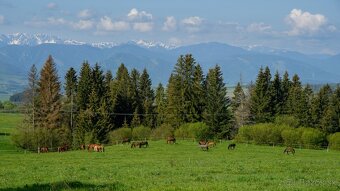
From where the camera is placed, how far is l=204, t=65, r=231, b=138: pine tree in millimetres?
89938

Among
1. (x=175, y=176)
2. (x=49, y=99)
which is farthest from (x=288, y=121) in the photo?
(x=175, y=176)

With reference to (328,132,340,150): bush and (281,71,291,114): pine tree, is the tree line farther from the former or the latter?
(328,132,340,150): bush

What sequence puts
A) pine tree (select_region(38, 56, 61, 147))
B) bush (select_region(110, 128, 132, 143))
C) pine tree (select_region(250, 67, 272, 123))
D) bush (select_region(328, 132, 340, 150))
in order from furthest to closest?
pine tree (select_region(250, 67, 272, 123)), bush (select_region(110, 128, 132, 143)), pine tree (select_region(38, 56, 61, 147)), bush (select_region(328, 132, 340, 150))

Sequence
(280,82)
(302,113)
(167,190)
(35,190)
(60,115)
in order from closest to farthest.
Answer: (167,190)
(35,190)
(60,115)
(302,113)
(280,82)

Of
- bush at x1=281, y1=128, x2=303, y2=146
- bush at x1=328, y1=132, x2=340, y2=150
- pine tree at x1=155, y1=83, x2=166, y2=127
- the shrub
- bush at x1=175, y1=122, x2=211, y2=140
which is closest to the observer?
bush at x1=328, y1=132, x2=340, y2=150

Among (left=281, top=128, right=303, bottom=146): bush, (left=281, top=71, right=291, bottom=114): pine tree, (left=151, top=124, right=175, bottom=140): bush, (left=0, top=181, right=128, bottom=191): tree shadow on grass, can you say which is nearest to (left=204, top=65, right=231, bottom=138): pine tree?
(left=151, top=124, right=175, bottom=140): bush

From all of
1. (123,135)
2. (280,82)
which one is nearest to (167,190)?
(123,135)

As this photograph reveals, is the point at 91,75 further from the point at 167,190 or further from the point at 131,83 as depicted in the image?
the point at 167,190

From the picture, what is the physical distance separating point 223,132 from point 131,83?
22219 mm

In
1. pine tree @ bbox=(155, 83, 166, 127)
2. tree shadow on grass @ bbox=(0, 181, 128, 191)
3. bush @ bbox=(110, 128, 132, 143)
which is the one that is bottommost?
tree shadow on grass @ bbox=(0, 181, 128, 191)

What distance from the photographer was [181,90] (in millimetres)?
90312

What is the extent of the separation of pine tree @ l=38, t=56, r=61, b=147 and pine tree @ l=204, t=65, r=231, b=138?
88.0ft

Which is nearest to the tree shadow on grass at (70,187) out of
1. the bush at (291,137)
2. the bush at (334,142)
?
the bush at (291,137)

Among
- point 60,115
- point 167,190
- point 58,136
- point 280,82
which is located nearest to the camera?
point 167,190
